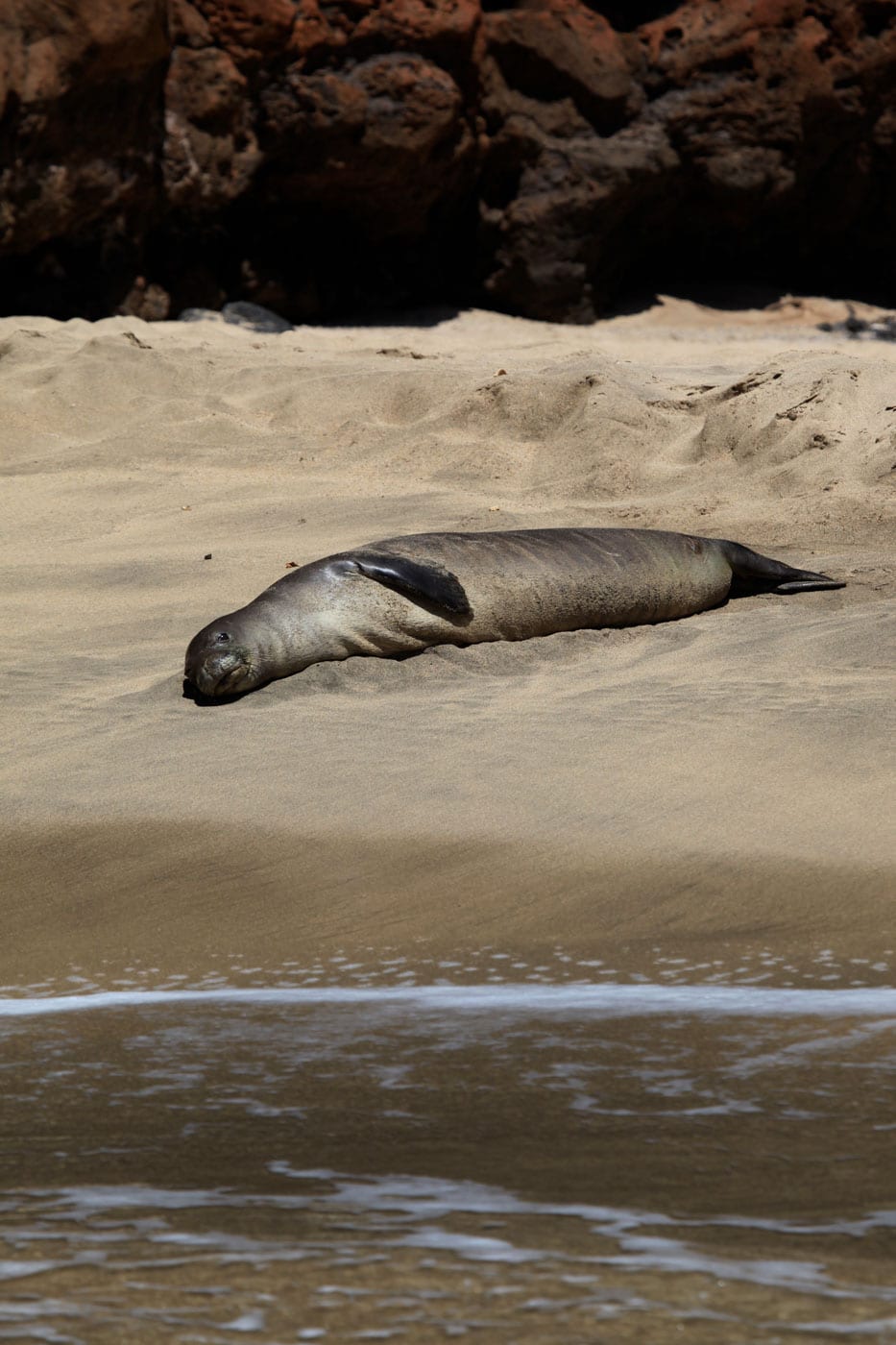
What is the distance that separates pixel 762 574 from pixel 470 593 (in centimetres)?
125

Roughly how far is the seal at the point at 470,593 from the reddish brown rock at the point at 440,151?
21.9 feet

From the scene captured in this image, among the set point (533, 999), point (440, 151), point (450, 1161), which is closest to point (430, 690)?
point (533, 999)

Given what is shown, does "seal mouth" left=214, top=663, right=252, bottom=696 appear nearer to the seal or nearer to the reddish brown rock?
the seal

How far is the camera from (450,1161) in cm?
172

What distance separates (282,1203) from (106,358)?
849cm

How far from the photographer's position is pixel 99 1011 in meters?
2.48

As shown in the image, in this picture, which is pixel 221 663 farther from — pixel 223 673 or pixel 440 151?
pixel 440 151

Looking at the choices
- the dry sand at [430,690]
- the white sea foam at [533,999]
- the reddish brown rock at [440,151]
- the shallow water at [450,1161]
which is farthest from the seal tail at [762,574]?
the reddish brown rock at [440,151]

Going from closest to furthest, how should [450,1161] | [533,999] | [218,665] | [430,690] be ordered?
[450,1161] → [533,999] → [218,665] → [430,690]

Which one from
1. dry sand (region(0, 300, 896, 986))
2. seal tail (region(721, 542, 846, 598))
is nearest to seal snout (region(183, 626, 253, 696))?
dry sand (region(0, 300, 896, 986))

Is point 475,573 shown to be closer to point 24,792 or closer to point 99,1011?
point 24,792

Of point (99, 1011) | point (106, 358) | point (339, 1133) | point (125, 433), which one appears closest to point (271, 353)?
point (106, 358)

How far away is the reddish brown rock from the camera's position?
1109 cm

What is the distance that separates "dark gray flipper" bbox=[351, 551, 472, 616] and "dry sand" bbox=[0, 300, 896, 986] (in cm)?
19
